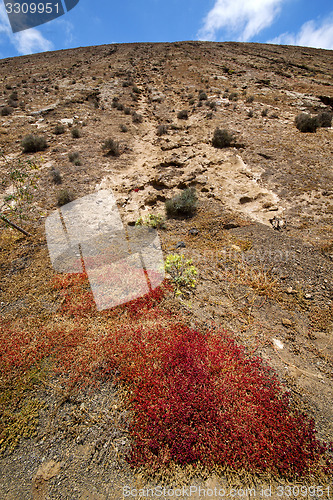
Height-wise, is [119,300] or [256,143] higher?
[256,143]

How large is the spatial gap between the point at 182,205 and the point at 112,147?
21.4ft

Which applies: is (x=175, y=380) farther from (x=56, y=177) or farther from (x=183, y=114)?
(x=183, y=114)

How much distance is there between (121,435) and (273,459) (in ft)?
6.69

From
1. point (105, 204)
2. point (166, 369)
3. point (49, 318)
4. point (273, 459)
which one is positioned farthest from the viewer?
point (105, 204)

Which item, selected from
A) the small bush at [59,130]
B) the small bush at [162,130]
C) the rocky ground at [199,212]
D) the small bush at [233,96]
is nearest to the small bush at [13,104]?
the rocky ground at [199,212]

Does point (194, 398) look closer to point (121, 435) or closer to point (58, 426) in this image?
point (121, 435)

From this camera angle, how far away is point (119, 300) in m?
5.02

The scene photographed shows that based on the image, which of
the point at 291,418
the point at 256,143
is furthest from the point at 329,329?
the point at 256,143

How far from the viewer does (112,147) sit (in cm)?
1173

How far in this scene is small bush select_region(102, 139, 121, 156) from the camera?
38.4ft

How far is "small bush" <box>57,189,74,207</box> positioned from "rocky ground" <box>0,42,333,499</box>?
438mm

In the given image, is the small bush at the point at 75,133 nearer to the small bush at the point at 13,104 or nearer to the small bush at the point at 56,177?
the small bush at the point at 56,177

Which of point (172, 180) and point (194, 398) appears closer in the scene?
point (194, 398)

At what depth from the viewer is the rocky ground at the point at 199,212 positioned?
310cm
